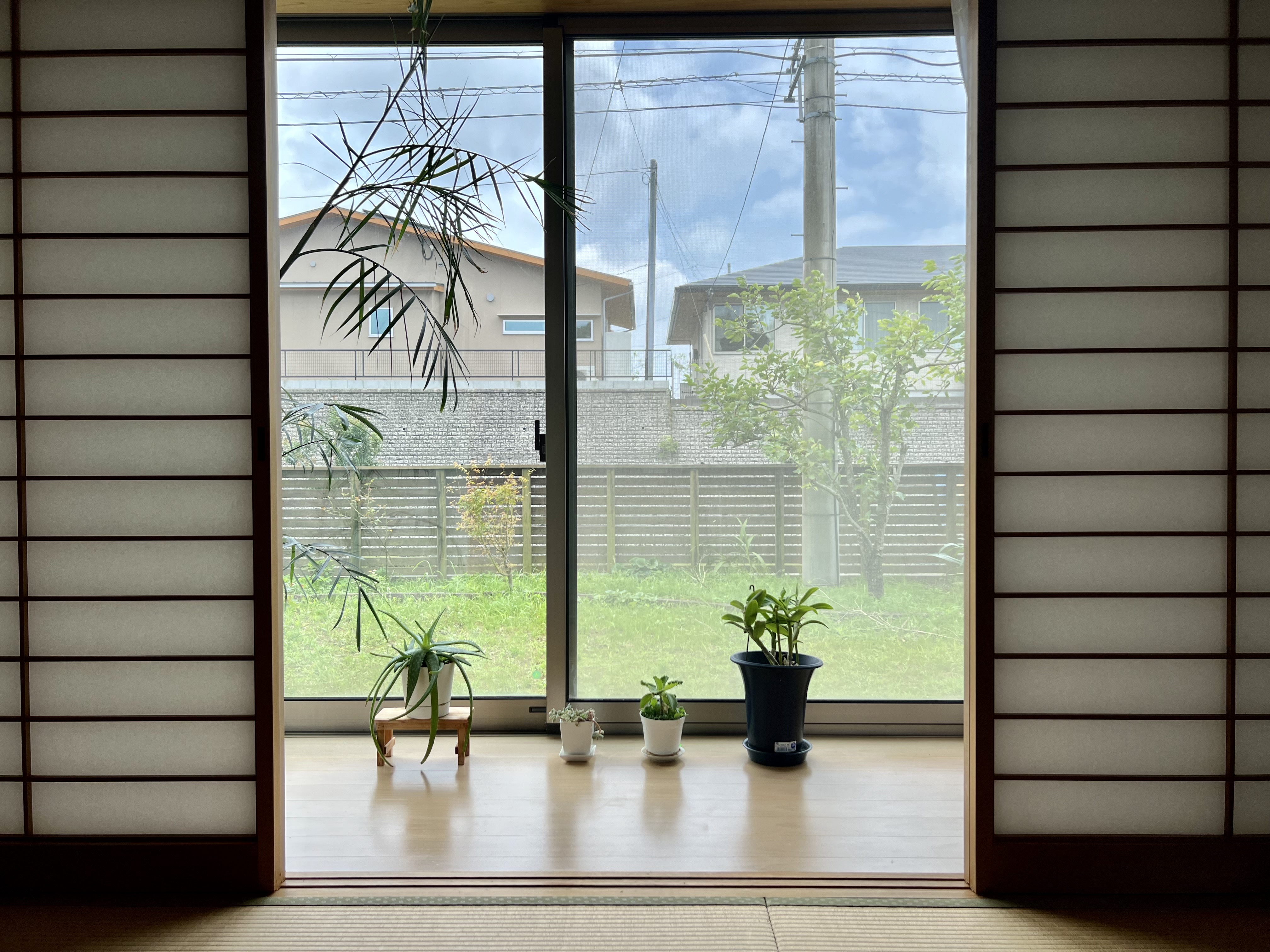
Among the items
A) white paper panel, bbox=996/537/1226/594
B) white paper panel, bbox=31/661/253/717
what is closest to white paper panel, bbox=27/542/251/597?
white paper panel, bbox=31/661/253/717

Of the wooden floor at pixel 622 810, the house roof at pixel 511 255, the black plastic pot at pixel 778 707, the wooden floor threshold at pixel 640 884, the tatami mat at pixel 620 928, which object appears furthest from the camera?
the house roof at pixel 511 255

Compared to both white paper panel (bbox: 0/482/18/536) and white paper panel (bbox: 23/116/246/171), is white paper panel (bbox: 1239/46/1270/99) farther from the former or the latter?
white paper panel (bbox: 0/482/18/536)

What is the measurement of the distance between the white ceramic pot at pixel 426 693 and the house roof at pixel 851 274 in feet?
5.24

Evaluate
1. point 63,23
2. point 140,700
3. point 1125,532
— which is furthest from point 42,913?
point 1125,532

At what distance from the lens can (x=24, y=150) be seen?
202 cm

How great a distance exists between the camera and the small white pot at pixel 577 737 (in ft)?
9.24

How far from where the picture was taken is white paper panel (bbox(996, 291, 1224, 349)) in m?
2.01

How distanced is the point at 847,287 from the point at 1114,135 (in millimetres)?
1159

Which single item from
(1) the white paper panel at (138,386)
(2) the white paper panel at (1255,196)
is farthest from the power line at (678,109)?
(1) the white paper panel at (138,386)

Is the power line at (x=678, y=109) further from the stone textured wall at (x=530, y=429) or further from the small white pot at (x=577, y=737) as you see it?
the small white pot at (x=577, y=737)

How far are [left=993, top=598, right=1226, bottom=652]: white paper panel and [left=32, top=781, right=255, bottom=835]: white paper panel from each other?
6.85ft

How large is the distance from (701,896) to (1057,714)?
3.44 feet

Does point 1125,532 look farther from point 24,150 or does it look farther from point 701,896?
point 24,150

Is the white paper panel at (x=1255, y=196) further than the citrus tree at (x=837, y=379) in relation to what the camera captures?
No
